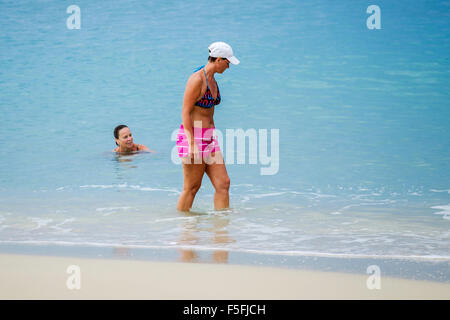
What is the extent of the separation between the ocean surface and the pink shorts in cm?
56

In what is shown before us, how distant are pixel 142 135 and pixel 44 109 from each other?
3209 mm

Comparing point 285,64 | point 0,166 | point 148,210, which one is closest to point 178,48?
point 285,64

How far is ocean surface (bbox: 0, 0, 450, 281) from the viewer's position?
4785 mm

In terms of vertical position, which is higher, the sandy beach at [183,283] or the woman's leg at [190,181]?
the woman's leg at [190,181]

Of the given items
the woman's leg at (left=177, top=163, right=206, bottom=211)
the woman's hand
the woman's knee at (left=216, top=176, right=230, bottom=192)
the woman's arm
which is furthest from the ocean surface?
the woman's arm

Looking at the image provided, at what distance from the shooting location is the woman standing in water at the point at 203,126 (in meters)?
4.87

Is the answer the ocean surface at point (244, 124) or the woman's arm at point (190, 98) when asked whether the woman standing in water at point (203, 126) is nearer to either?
the woman's arm at point (190, 98)

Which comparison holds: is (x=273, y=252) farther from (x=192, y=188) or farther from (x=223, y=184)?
(x=192, y=188)

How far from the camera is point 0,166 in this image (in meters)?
8.91

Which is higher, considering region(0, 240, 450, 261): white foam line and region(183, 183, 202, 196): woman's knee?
region(183, 183, 202, 196): woman's knee

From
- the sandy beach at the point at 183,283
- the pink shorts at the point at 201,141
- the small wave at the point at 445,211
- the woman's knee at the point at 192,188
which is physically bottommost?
the sandy beach at the point at 183,283

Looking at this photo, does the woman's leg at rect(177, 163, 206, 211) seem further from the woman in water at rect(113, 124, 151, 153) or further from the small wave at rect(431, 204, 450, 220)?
the woman in water at rect(113, 124, 151, 153)

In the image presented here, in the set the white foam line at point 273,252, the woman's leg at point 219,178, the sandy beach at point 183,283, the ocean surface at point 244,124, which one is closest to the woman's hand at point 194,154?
the woman's leg at point 219,178

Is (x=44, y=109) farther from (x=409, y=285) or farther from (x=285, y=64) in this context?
(x=409, y=285)
